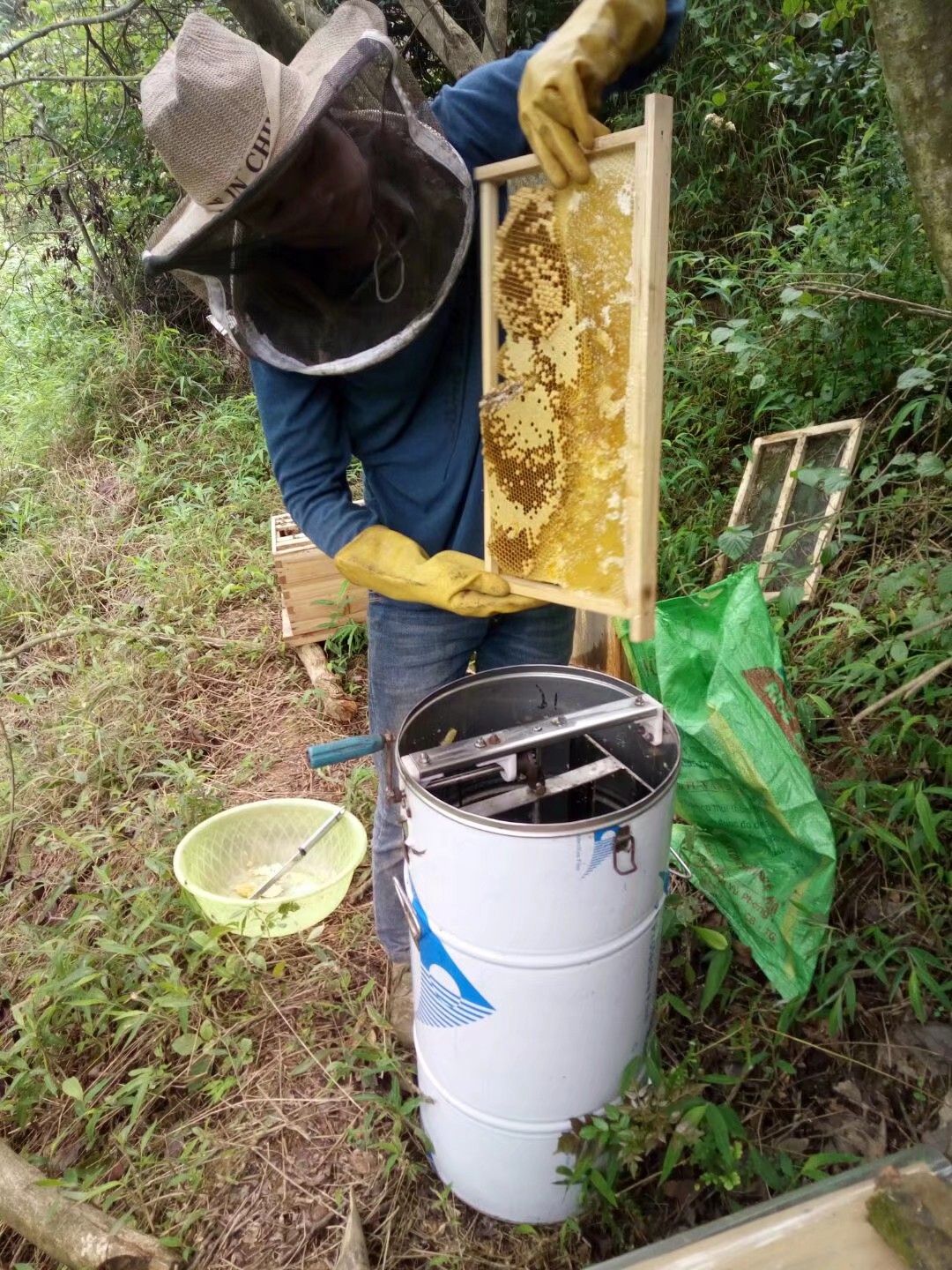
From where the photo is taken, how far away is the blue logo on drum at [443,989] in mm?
1483

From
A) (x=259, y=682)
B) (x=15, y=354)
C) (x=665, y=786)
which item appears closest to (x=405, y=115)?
(x=665, y=786)

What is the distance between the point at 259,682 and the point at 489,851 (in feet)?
8.43

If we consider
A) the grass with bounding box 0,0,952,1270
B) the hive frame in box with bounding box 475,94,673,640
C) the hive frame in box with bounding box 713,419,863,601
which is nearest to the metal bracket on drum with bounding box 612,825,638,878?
the hive frame in box with bounding box 475,94,673,640

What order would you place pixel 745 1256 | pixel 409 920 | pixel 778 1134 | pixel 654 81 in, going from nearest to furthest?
pixel 745 1256
pixel 409 920
pixel 778 1134
pixel 654 81

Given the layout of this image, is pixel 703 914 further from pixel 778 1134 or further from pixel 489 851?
pixel 489 851

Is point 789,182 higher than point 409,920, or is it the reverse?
point 789,182

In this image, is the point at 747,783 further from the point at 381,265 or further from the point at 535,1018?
the point at 381,265

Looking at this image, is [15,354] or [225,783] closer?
[225,783]

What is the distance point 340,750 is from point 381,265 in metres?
0.92

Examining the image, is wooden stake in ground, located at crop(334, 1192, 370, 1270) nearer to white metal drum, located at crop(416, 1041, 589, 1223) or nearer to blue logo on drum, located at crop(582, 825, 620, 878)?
white metal drum, located at crop(416, 1041, 589, 1223)

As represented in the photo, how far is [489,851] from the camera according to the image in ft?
4.33

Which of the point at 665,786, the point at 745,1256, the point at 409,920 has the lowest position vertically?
the point at 409,920

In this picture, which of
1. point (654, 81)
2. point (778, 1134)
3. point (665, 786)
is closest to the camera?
point (665, 786)

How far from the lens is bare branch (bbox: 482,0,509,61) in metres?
Answer: 3.57
